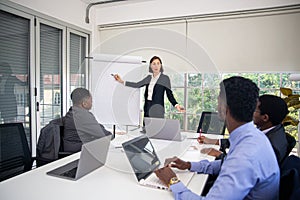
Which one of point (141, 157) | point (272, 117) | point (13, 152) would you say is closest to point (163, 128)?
point (141, 157)

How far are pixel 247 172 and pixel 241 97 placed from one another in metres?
0.32

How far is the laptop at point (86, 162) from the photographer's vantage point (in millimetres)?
1260

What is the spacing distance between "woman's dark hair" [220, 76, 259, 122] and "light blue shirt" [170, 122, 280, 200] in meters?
0.06

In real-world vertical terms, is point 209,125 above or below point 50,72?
below

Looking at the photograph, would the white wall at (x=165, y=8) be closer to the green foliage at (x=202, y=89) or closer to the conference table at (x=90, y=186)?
the green foliage at (x=202, y=89)

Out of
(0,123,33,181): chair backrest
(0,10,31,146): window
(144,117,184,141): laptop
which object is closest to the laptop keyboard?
(0,123,33,181): chair backrest

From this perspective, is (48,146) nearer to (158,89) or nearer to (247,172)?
(158,89)

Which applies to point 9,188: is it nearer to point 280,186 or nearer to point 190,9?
point 280,186

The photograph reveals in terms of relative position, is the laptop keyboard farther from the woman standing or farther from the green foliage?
the green foliage

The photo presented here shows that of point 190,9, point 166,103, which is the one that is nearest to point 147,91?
point 166,103

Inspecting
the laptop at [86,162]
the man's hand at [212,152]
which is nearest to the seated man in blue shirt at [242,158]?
the laptop at [86,162]

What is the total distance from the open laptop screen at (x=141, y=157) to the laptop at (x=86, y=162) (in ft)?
0.64

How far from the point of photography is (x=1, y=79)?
2.82 metres

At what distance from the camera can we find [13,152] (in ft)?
6.13
